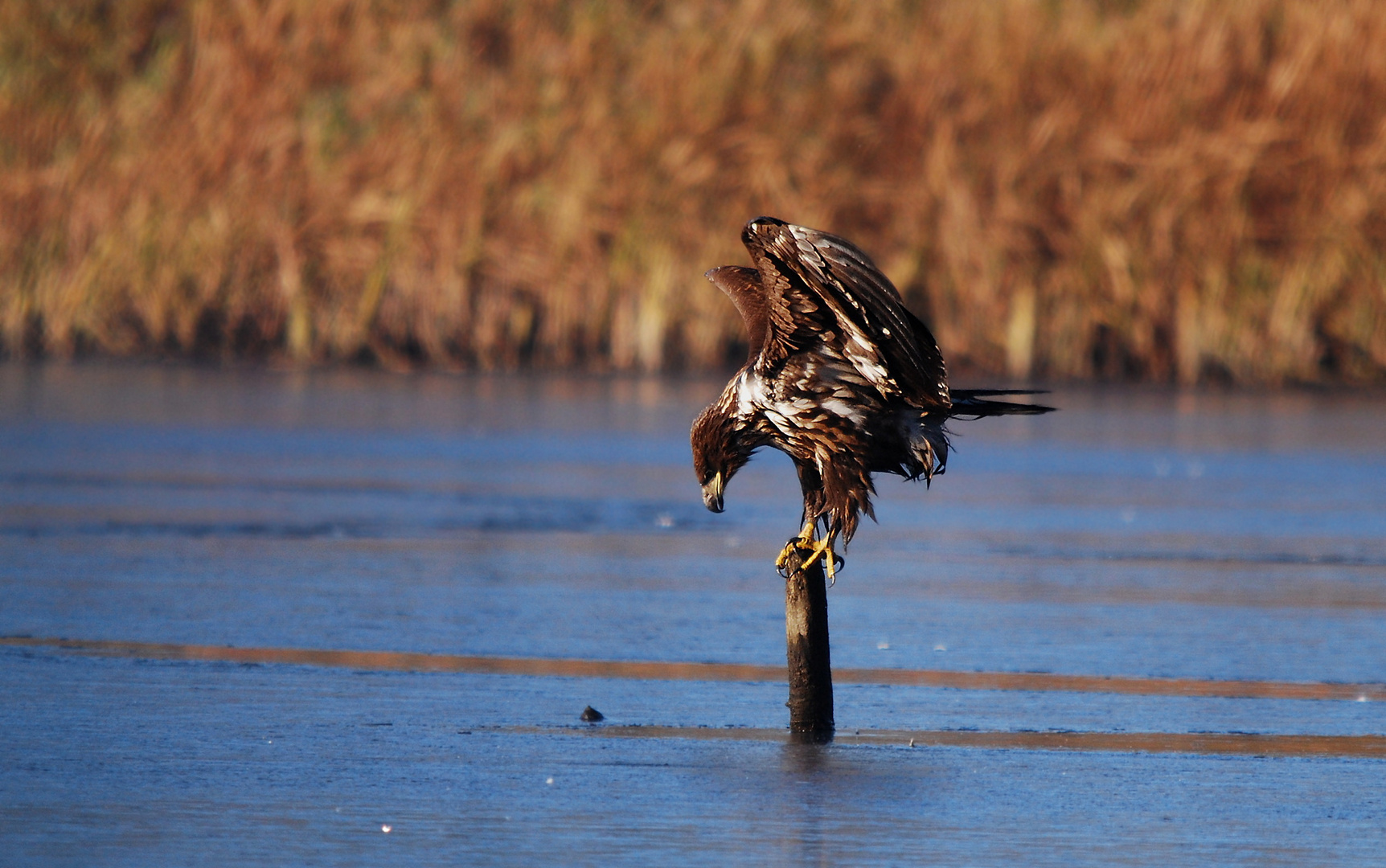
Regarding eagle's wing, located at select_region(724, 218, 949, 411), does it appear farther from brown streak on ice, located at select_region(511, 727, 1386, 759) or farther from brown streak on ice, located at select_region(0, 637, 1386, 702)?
brown streak on ice, located at select_region(0, 637, 1386, 702)

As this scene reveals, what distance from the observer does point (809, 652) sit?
584cm

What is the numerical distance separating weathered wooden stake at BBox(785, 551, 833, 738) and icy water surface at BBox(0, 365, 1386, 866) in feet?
0.41

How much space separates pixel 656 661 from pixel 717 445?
1201mm

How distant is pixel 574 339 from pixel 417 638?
38.6 feet

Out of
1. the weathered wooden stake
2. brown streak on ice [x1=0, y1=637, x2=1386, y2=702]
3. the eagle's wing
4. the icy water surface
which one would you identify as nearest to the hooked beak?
the eagle's wing

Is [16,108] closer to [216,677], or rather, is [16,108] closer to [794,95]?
[794,95]

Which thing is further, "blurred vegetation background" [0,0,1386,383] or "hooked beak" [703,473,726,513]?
"blurred vegetation background" [0,0,1386,383]

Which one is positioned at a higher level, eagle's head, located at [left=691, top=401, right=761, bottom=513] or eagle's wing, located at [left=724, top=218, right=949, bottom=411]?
eagle's wing, located at [left=724, top=218, right=949, bottom=411]

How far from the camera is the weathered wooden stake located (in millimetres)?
5848

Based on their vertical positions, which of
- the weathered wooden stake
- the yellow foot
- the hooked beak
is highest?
the hooked beak

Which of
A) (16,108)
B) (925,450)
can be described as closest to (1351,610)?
(925,450)

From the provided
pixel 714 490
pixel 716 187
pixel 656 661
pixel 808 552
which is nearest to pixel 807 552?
pixel 808 552

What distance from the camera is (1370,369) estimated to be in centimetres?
1872

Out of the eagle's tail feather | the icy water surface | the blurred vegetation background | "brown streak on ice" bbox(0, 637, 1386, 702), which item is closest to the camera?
the icy water surface
